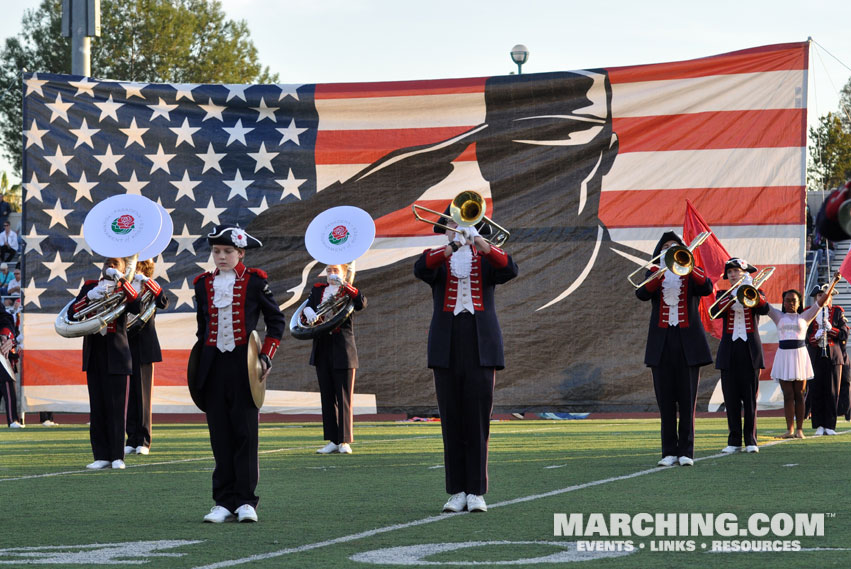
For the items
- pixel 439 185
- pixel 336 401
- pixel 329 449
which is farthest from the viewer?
pixel 439 185

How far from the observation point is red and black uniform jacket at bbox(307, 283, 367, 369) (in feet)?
37.1

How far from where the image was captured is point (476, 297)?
23.0 feet

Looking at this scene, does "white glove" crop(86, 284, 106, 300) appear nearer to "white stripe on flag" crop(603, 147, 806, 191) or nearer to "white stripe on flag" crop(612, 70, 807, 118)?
"white stripe on flag" crop(603, 147, 806, 191)

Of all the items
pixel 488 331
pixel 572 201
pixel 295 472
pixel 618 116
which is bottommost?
pixel 295 472

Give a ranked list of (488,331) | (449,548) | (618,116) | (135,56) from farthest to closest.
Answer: (135,56)
(618,116)
(488,331)
(449,548)

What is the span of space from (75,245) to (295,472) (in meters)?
7.50

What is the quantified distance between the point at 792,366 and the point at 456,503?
7.07 metres

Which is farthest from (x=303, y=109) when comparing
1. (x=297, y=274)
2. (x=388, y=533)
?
(x=388, y=533)

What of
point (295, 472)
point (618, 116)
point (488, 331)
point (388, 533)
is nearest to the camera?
point (388, 533)

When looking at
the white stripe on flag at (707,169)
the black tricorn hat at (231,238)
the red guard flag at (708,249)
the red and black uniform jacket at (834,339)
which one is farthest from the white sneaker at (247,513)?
the red and black uniform jacket at (834,339)

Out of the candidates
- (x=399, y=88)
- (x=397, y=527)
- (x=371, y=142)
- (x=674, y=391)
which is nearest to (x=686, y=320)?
(x=674, y=391)

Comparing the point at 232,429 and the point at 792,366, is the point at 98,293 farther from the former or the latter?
the point at 792,366

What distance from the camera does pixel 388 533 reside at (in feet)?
19.9

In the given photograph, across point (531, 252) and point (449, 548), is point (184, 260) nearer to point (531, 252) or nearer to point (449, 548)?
point (531, 252)
